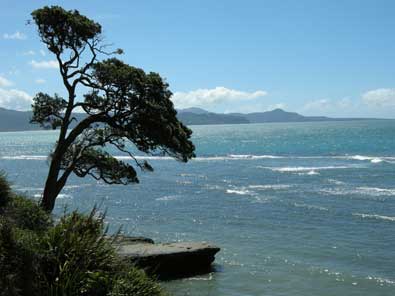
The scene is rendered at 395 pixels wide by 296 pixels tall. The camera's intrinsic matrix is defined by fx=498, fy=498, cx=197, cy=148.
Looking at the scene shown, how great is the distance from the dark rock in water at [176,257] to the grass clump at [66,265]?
14.6 m

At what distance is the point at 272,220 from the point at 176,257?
16.3 metres

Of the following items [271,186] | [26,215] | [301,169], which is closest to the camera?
[26,215]

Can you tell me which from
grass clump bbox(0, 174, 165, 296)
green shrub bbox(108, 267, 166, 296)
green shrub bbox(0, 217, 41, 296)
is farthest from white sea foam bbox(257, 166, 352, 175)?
green shrub bbox(0, 217, 41, 296)

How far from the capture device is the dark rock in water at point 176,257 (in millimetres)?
26562

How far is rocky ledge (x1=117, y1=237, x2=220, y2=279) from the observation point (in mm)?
26566

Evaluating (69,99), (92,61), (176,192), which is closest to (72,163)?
(69,99)

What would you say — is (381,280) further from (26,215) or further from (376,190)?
(376,190)

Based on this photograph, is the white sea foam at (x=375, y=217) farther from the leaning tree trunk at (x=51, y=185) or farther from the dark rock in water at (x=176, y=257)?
the leaning tree trunk at (x=51, y=185)

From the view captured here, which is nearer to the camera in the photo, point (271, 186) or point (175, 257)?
point (175, 257)

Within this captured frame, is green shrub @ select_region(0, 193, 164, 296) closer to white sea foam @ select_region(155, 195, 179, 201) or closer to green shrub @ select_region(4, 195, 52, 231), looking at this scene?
green shrub @ select_region(4, 195, 52, 231)

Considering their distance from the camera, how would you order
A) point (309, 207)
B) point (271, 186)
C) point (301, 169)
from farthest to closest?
1. point (301, 169)
2. point (271, 186)
3. point (309, 207)

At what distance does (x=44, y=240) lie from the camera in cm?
1105

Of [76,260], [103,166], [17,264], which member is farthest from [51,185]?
[17,264]

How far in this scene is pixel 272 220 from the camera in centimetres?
4175
